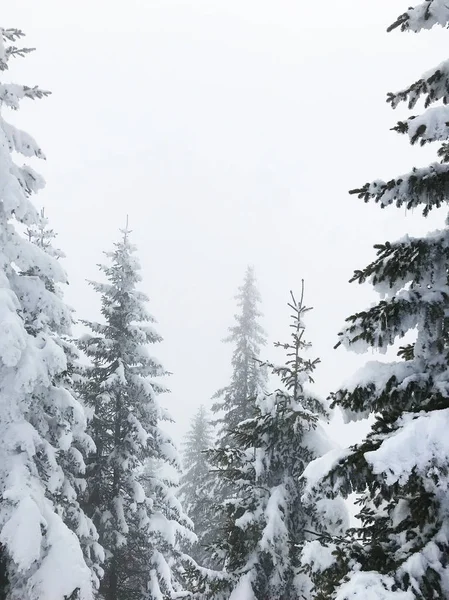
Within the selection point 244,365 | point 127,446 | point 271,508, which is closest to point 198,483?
point 244,365

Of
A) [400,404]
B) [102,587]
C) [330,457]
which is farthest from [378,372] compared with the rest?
[102,587]

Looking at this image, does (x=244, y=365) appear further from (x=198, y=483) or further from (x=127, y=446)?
(x=127, y=446)

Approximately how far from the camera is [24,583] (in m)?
9.38

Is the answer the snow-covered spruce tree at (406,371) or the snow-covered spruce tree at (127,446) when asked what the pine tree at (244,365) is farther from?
the snow-covered spruce tree at (406,371)

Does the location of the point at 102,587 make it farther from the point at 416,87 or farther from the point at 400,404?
the point at 416,87

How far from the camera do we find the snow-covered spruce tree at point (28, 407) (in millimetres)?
8875

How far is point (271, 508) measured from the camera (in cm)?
938

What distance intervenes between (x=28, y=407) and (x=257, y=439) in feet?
15.7

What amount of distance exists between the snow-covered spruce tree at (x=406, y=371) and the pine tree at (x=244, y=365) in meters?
18.6

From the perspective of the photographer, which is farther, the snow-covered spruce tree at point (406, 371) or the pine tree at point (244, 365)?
the pine tree at point (244, 365)

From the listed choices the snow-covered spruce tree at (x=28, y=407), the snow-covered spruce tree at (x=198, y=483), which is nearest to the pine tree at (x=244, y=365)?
the snow-covered spruce tree at (x=198, y=483)

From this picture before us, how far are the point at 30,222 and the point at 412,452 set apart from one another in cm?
926

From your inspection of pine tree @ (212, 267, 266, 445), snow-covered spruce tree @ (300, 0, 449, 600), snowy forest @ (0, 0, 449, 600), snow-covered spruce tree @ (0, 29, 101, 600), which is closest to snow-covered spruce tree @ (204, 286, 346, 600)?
snowy forest @ (0, 0, 449, 600)

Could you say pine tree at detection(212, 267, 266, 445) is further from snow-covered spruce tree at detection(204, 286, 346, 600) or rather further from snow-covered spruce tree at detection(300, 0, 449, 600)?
snow-covered spruce tree at detection(300, 0, 449, 600)
